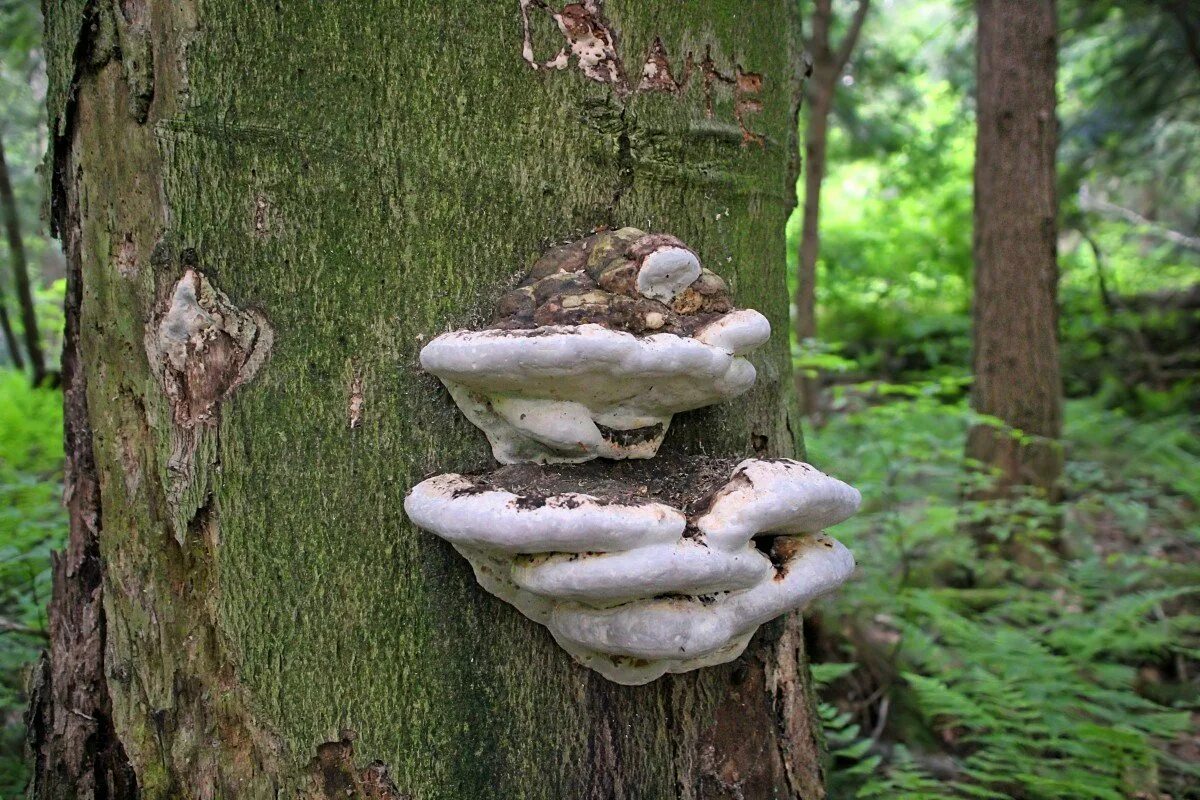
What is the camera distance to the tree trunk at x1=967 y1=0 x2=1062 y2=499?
5.50m

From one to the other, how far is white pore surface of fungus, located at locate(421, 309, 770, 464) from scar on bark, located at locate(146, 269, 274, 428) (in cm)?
30

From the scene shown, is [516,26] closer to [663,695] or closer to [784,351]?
[784,351]

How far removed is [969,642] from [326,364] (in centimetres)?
307

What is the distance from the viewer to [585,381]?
4.12ft

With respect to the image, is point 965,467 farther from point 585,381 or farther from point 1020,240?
point 585,381

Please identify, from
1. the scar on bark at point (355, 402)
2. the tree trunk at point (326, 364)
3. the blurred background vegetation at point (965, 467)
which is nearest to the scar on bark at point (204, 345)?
the tree trunk at point (326, 364)

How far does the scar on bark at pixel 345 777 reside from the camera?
135cm

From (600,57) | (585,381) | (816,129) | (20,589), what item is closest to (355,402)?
(585,381)

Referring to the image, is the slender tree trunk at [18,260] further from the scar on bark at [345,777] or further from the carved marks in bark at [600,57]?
the scar on bark at [345,777]

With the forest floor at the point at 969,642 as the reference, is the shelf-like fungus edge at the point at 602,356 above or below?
above

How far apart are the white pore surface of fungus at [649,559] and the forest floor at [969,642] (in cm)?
151

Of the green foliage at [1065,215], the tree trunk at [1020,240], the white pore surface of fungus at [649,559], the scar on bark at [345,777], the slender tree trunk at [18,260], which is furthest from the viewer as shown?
the green foliage at [1065,215]

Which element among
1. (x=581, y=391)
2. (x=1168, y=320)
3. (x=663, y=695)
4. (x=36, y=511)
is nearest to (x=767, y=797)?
(x=663, y=695)

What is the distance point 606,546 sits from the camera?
3.81 feet
